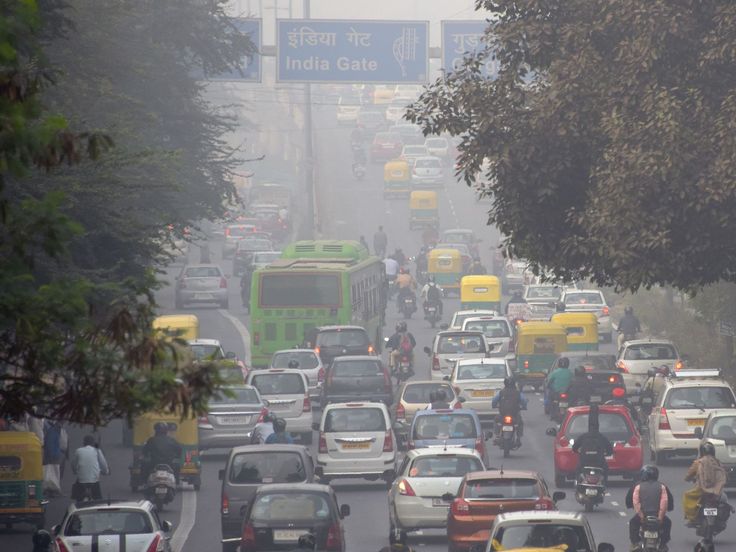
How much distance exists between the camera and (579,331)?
1946 inches

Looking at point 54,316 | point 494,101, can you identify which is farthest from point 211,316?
point 54,316

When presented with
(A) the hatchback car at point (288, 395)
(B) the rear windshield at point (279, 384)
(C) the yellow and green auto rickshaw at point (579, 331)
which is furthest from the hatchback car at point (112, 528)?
(C) the yellow and green auto rickshaw at point (579, 331)

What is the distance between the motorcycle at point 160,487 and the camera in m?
28.7

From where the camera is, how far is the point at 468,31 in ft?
188

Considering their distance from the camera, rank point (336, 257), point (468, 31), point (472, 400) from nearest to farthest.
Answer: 1. point (472, 400)
2. point (336, 257)
3. point (468, 31)

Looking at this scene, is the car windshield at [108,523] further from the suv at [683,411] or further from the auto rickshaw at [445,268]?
the auto rickshaw at [445,268]

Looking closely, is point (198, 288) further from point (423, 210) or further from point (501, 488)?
point (501, 488)

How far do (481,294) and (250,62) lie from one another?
11452 mm

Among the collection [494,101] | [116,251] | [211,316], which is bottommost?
[211,316]

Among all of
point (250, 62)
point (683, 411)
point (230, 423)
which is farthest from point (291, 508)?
point (250, 62)

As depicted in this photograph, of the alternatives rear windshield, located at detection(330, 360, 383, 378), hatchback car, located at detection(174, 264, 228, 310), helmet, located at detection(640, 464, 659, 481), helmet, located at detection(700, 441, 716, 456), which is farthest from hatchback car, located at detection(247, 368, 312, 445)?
hatchback car, located at detection(174, 264, 228, 310)

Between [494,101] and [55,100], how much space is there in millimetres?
7184

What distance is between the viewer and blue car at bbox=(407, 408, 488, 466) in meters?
30.6

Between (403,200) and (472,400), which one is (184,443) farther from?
(403,200)
